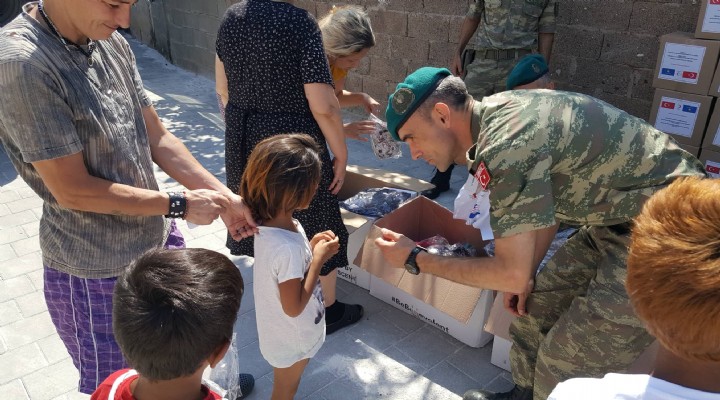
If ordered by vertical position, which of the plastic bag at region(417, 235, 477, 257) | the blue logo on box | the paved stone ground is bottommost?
the paved stone ground

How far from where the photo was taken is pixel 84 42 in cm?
158

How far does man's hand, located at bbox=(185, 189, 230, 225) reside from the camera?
171 cm

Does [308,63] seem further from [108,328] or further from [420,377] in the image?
[420,377]

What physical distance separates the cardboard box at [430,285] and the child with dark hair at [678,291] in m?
1.55

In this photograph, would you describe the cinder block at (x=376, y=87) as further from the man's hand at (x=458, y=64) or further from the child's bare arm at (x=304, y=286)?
the child's bare arm at (x=304, y=286)

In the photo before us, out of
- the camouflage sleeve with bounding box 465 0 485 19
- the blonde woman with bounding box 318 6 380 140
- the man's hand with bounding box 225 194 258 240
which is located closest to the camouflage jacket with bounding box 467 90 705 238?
the man's hand with bounding box 225 194 258 240

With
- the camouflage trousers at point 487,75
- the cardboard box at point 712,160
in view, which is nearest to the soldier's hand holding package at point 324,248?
the cardboard box at point 712,160

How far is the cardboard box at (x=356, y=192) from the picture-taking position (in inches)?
120

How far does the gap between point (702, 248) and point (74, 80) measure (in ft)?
5.12

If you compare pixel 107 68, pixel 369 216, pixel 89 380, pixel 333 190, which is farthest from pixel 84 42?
pixel 369 216

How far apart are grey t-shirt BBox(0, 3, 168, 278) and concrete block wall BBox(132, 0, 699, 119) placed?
356 centimetres

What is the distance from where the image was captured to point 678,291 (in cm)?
88

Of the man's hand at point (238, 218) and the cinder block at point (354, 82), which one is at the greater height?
the man's hand at point (238, 218)

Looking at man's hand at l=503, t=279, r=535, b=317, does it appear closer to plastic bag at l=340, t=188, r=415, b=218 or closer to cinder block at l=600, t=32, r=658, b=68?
plastic bag at l=340, t=188, r=415, b=218
